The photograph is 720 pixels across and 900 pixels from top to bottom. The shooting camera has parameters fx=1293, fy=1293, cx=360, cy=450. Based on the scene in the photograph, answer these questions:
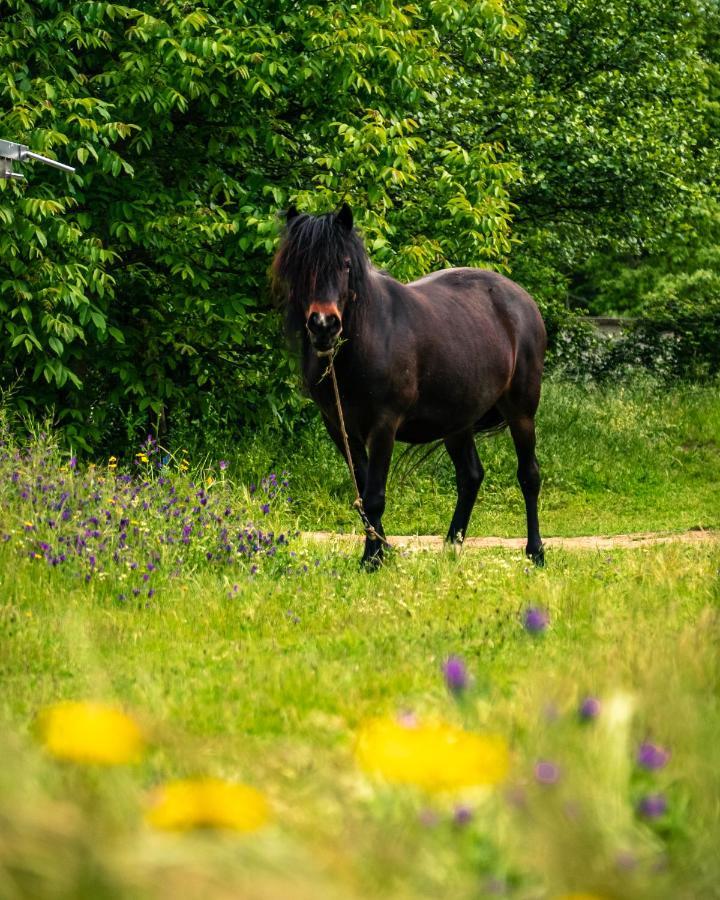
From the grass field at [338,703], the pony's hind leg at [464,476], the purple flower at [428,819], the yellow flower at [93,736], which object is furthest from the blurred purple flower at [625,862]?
the pony's hind leg at [464,476]

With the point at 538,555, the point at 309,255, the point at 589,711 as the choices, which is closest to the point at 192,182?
the point at 309,255

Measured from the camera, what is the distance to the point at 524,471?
10719mm

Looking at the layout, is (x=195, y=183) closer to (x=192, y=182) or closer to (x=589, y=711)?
(x=192, y=182)

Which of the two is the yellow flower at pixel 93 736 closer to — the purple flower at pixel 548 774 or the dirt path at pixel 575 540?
the purple flower at pixel 548 774

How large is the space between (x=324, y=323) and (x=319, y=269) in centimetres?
38

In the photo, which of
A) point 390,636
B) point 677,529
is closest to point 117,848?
point 390,636

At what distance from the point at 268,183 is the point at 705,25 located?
16.2m

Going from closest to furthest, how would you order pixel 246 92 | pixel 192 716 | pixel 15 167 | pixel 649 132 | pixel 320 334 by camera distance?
pixel 192 716 → pixel 320 334 → pixel 15 167 → pixel 246 92 → pixel 649 132

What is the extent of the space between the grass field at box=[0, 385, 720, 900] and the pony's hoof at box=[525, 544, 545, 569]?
0.23 metres

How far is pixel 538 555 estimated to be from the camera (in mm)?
9703

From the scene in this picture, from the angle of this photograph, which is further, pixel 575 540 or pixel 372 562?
pixel 575 540

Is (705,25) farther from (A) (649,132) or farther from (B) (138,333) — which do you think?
(B) (138,333)

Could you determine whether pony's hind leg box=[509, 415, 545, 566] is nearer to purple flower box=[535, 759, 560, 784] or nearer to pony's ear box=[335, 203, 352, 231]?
pony's ear box=[335, 203, 352, 231]

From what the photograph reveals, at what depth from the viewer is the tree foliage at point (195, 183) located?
10938mm
